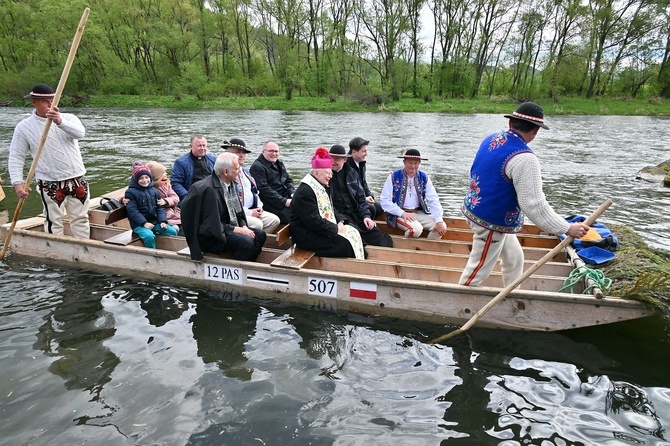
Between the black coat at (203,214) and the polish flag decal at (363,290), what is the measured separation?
1566 millimetres

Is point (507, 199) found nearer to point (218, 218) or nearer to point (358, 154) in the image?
point (358, 154)

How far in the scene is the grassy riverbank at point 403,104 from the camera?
33.6m

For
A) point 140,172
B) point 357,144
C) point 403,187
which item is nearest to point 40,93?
point 140,172

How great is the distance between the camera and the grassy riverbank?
33.6 metres

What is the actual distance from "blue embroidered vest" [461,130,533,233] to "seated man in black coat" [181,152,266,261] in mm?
2609

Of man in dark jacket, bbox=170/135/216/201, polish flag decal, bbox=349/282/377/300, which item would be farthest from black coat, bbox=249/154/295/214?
polish flag decal, bbox=349/282/377/300

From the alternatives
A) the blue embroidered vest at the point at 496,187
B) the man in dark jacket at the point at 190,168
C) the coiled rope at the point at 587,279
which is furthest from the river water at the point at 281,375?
the man in dark jacket at the point at 190,168

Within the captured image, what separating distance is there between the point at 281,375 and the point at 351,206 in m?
2.82

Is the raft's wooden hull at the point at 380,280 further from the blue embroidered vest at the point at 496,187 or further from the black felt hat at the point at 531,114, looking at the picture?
the black felt hat at the point at 531,114

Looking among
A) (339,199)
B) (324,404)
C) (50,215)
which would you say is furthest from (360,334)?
(50,215)

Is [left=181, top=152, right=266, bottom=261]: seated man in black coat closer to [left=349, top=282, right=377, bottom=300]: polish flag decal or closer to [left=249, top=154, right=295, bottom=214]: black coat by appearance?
[left=249, top=154, right=295, bottom=214]: black coat

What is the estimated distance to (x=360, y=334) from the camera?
480 centimetres

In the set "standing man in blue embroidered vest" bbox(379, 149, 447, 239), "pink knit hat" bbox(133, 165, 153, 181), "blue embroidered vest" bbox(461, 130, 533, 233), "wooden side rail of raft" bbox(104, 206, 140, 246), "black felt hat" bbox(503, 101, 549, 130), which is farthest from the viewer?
"standing man in blue embroidered vest" bbox(379, 149, 447, 239)

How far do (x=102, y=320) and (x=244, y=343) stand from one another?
1679mm
